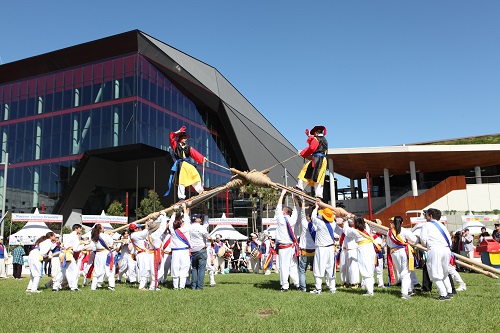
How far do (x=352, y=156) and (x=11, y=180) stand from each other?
29570 mm

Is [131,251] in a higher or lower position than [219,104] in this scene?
Result: lower

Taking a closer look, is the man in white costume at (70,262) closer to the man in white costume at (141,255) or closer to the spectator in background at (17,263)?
the man in white costume at (141,255)

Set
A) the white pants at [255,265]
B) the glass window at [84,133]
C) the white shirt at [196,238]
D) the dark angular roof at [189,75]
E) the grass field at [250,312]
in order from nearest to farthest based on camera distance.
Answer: the grass field at [250,312] → the white shirt at [196,238] → the white pants at [255,265] → the dark angular roof at [189,75] → the glass window at [84,133]

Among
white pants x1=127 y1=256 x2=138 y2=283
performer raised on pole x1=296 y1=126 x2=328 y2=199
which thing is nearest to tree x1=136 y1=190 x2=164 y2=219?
white pants x1=127 y1=256 x2=138 y2=283

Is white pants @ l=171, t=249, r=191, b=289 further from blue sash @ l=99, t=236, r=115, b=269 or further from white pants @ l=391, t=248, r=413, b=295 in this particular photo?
white pants @ l=391, t=248, r=413, b=295

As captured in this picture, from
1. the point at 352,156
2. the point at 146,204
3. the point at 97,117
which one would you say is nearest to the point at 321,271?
the point at 352,156

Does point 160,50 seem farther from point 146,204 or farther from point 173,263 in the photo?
point 173,263

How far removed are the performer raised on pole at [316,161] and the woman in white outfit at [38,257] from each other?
6.58 metres

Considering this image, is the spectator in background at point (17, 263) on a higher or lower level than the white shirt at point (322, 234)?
lower

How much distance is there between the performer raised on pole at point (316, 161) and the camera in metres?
10.6

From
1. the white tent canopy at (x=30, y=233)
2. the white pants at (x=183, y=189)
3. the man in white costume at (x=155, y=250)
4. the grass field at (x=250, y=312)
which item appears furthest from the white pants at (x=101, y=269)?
the white tent canopy at (x=30, y=233)

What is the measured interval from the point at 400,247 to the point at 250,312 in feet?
13.6

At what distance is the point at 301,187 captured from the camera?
11.0 metres

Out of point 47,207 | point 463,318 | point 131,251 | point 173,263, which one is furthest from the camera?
point 47,207
